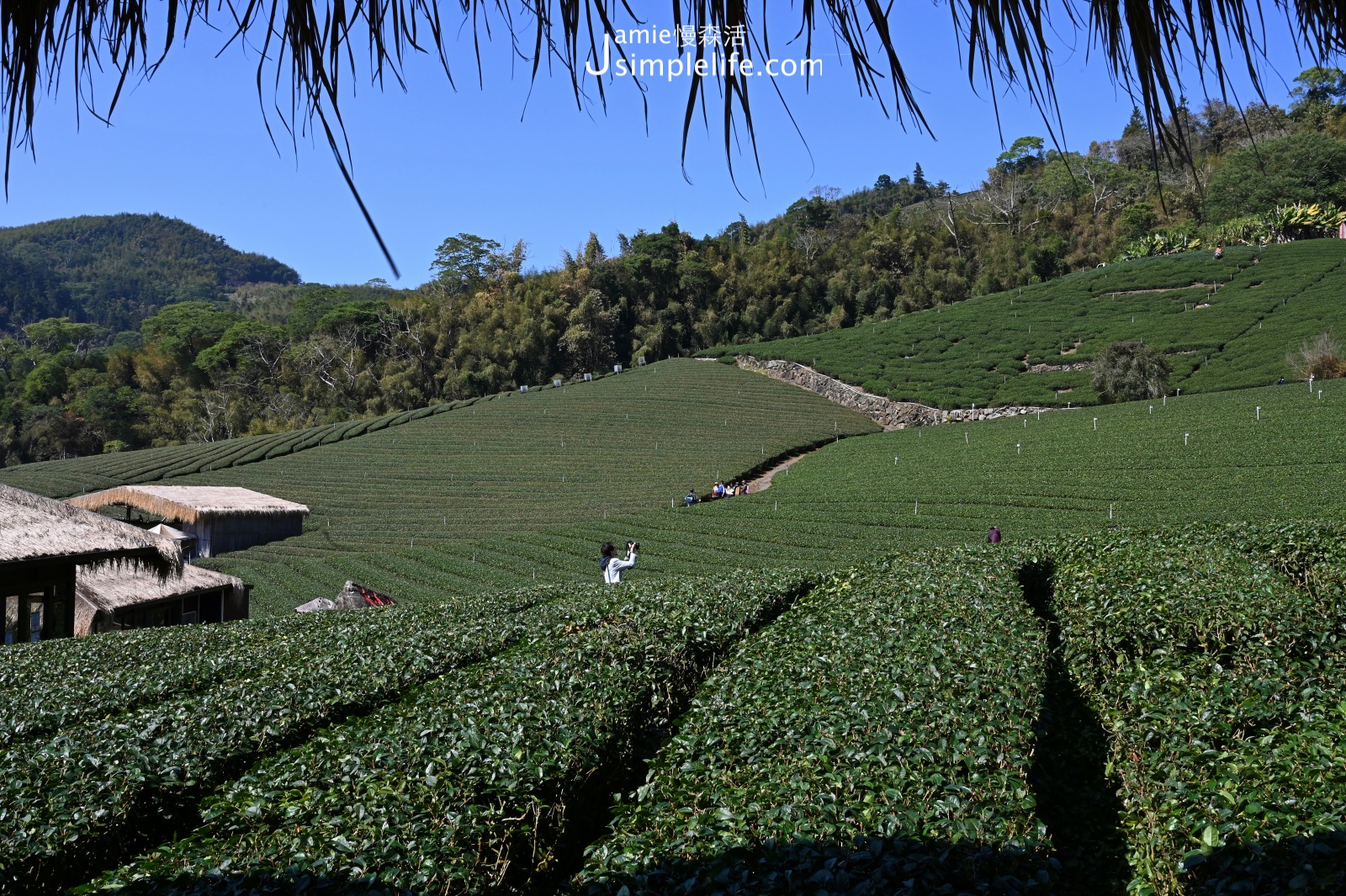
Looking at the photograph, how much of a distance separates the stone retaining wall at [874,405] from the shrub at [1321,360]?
926 cm

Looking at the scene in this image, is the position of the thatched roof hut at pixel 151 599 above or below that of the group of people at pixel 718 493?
below

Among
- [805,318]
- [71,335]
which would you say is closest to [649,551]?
[805,318]

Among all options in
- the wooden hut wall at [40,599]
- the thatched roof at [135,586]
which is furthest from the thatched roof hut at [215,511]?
the wooden hut wall at [40,599]

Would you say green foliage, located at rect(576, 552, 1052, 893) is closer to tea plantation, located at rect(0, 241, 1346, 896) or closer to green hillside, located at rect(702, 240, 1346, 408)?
tea plantation, located at rect(0, 241, 1346, 896)

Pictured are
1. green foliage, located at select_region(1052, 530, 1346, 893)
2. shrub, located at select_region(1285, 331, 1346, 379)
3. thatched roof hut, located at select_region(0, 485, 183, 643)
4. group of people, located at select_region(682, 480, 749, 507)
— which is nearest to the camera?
green foliage, located at select_region(1052, 530, 1346, 893)

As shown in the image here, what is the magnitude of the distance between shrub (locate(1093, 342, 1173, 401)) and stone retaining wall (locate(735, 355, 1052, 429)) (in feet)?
8.38

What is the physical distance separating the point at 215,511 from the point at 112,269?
148809 millimetres

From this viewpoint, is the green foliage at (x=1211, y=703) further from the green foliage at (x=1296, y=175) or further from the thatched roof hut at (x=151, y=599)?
the green foliage at (x=1296, y=175)

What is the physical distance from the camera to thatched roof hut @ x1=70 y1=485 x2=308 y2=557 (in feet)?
92.9

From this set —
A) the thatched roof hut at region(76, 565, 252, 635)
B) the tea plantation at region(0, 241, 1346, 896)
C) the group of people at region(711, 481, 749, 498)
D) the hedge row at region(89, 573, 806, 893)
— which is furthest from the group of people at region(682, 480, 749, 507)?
the hedge row at region(89, 573, 806, 893)

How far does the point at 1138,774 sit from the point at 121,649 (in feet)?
31.1

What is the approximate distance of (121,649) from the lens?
9.87m

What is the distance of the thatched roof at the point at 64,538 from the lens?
12.1m

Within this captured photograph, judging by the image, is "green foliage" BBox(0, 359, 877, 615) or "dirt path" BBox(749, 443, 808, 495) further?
Answer: "dirt path" BBox(749, 443, 808, 495)
